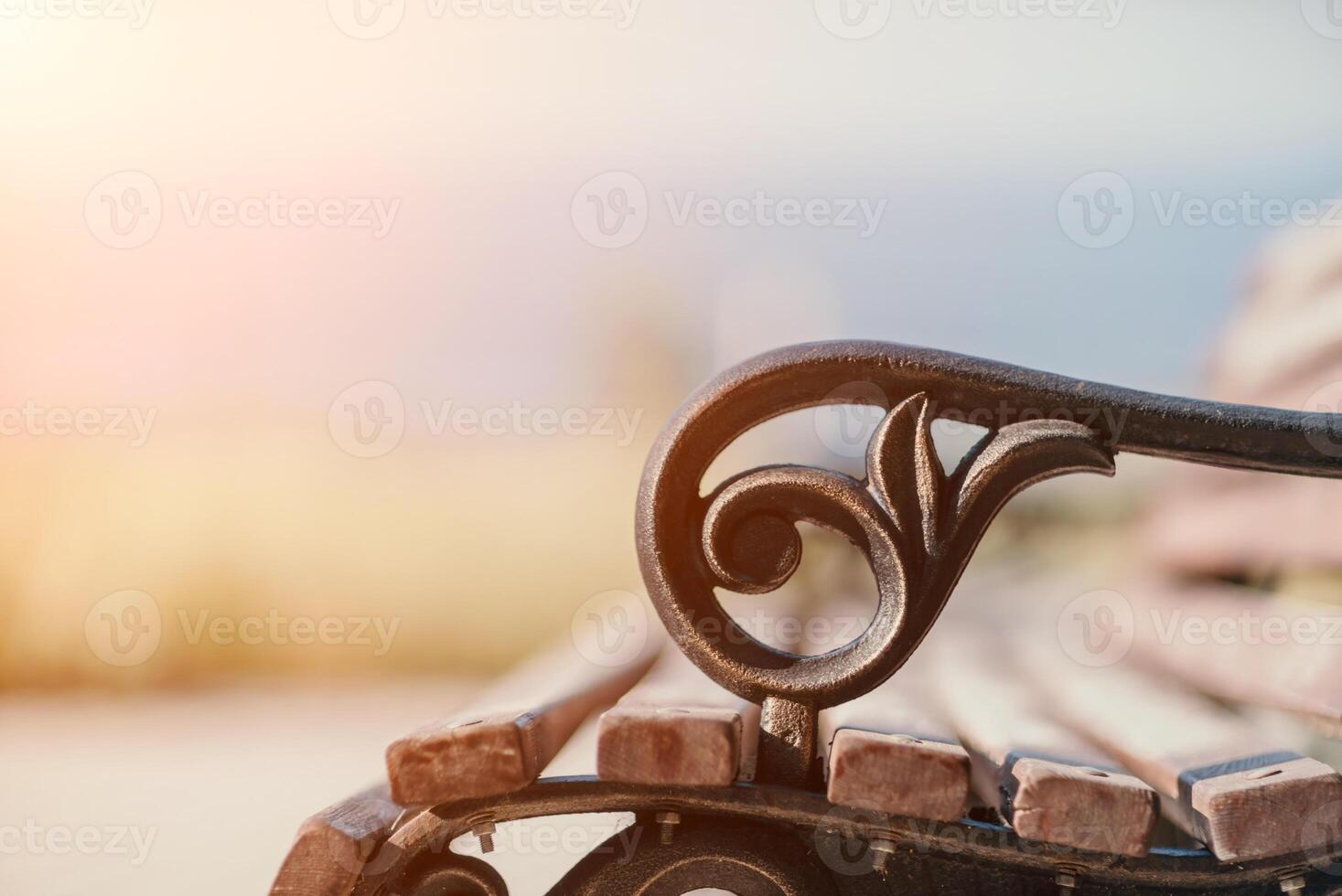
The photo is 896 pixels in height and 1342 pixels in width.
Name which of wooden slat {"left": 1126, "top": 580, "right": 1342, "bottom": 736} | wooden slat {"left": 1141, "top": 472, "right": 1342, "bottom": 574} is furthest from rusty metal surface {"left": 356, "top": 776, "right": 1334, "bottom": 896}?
wooden slat {"left": 1141, "top": 472, "right": 1342, "bottom": 574}

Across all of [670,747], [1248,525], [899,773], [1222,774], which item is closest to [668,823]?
[670,747]

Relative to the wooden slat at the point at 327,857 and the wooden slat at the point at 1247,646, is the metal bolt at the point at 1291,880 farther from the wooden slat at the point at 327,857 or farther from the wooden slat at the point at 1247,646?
the wooden slat at the point at 327,857

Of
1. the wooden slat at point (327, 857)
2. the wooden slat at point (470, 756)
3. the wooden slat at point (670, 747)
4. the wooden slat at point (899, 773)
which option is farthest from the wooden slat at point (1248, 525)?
the wooden slat at point (327, 857)

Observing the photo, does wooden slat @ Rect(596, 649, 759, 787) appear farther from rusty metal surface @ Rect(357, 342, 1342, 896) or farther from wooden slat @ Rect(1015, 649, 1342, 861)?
wooden slat @ Rect(1015, 649, 1342, 861)

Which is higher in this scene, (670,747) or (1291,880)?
(670,747)

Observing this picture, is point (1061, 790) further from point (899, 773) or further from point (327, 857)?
point (327, 857)
